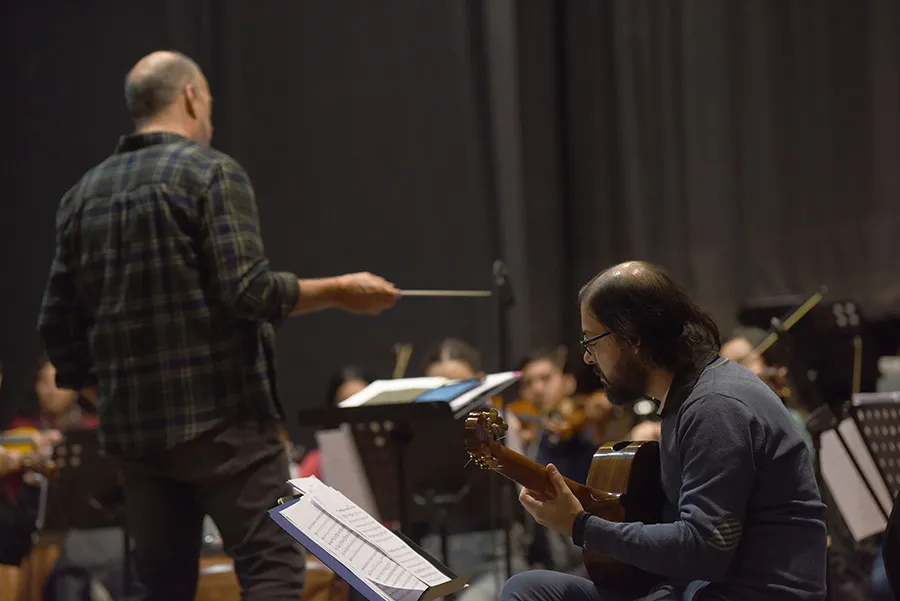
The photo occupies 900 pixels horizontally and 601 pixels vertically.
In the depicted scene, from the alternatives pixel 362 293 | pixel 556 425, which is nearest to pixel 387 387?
pixel 362 293

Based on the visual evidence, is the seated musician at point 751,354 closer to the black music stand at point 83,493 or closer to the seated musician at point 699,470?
the seated musician at point 699,470

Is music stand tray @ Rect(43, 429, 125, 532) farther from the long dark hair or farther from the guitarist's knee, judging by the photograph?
the long dark hair

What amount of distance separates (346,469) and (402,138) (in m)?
2.58

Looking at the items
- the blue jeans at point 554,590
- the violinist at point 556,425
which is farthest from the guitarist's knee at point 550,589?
the violinist at point 556,425

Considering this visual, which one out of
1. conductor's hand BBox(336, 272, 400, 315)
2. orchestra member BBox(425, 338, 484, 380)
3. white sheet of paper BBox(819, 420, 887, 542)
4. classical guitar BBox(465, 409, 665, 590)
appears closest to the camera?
classical guitar BBox(465, 409, 665, 590)

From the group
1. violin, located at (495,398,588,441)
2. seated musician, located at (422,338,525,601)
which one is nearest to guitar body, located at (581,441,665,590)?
seated musician, located at (422,338,525,601)

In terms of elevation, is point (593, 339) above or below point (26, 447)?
above

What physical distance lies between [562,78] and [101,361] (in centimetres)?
379

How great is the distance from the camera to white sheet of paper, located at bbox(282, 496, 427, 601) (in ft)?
6.16

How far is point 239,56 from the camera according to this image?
223 inches

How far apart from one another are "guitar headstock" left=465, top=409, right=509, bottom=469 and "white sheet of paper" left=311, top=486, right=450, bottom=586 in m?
0.24

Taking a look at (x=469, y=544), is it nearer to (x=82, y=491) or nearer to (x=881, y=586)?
(x=82, y=491)

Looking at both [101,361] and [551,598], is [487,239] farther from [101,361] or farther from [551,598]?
[551,598]

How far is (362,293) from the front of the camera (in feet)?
8.44
